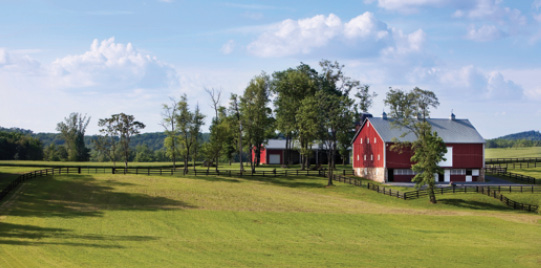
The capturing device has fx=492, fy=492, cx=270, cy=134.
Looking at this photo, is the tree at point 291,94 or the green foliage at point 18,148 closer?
the tree at point 291,94

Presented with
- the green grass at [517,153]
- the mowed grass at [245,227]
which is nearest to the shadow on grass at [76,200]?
the mowed grass at [245,227]

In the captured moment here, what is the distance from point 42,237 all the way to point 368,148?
50.5m

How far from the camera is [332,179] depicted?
232ft

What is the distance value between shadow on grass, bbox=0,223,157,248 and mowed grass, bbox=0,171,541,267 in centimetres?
7

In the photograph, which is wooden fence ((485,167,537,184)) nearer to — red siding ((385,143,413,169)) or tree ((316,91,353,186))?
red siding ((385,143,413,169))

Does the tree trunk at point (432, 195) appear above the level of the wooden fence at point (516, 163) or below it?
below

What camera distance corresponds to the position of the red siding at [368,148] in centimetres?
6925

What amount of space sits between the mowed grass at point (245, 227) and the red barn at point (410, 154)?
7704 mm

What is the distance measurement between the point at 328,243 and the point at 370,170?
40009mm

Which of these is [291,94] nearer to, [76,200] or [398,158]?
[398,158]

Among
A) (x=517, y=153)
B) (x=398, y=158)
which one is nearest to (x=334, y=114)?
(x=398, y=158)

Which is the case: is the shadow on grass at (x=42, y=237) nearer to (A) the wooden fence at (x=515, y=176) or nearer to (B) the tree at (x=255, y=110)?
(B) the tree at (x=255, y=110)

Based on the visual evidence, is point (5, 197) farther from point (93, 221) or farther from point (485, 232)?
point (485, 232)

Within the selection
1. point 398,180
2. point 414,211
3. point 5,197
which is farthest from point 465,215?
point 5,197
